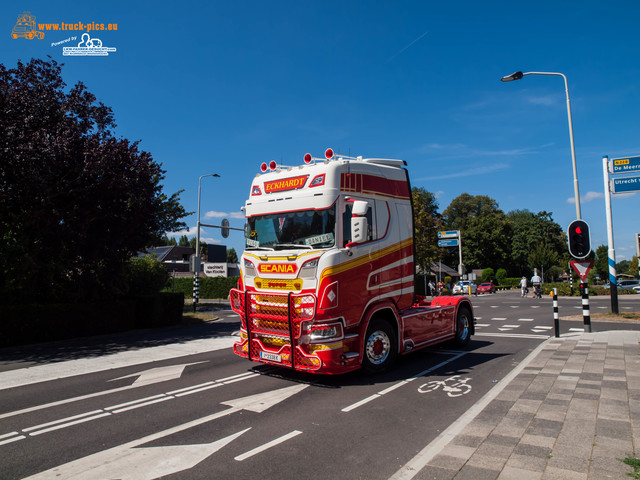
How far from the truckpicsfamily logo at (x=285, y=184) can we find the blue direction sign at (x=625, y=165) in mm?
13137

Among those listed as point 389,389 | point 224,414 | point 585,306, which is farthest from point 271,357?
point 585,306

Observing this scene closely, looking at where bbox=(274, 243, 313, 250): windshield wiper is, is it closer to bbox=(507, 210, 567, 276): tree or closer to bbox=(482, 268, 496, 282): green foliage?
bbox=(482, 268, 496, 282): green foliage

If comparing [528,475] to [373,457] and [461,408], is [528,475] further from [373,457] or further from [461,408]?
[461,408]

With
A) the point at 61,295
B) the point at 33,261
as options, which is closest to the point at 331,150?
the point at 33,261

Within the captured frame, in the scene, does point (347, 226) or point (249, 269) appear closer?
point (347, 226)

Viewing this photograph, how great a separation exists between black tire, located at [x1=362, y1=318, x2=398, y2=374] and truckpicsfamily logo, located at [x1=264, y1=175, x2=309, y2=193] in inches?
106

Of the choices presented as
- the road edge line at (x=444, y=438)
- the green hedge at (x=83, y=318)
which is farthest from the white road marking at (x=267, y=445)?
the green hedge at (x=83, y=318)

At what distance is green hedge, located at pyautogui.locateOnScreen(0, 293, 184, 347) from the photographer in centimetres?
1202

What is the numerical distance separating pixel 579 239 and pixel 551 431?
28.4 ft

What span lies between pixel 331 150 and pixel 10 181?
10552mm

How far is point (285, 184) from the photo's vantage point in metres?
7.52

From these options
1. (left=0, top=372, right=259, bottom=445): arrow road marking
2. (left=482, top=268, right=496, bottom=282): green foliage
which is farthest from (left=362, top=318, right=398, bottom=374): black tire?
(left=482, top=268, right=496, bottom=282): green foliage

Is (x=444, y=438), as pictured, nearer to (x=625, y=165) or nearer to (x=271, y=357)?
(x=271, y=357)

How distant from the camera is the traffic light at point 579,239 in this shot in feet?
37.2
